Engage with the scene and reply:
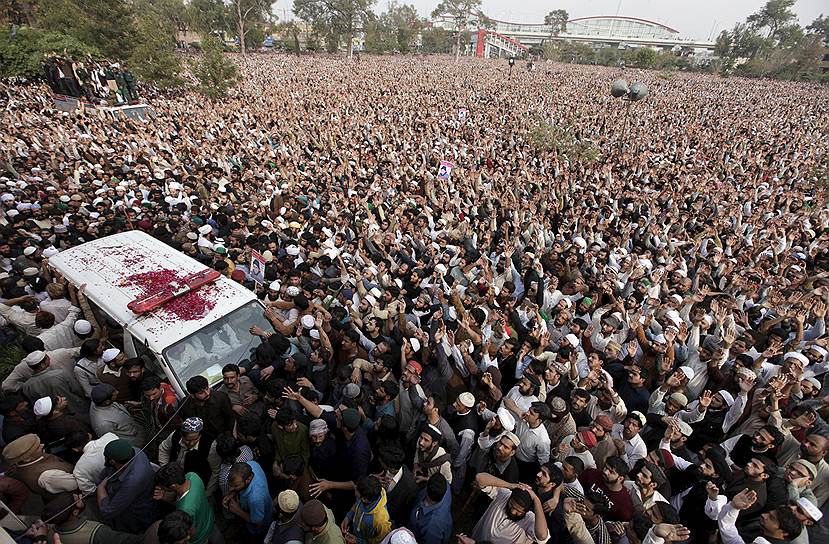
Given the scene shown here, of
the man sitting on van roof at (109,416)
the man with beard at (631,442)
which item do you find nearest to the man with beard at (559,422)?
the man with beard at (631,442)

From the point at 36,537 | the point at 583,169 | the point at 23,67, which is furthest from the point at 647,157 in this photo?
the point at 23,67

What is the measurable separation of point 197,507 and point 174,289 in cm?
241

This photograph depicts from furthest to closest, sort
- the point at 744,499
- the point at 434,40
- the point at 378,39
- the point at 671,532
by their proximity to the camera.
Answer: the point at 434,40, the point at 378,39, the point at 744,499, the point at 671,532

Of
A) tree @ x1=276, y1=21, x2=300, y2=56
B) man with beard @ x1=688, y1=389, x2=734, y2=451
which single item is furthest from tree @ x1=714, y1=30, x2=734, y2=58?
man with beard @ x1=688, y1=389, x2=734, y2=451

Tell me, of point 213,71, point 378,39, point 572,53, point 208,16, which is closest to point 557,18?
point 572,53

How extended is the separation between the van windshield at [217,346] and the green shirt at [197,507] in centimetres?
128

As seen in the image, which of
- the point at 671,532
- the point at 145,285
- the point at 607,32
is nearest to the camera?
the point at 671,532

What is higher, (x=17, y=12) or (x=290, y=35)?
(x=290, y=35)

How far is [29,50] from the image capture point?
17875mm

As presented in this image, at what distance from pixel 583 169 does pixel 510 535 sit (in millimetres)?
11220

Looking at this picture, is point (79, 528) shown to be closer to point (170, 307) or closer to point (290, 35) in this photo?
point (170, 307)

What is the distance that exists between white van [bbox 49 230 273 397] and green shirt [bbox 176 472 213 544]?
1.27 metres

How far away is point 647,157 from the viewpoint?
12.5 meters

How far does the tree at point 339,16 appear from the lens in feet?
155
